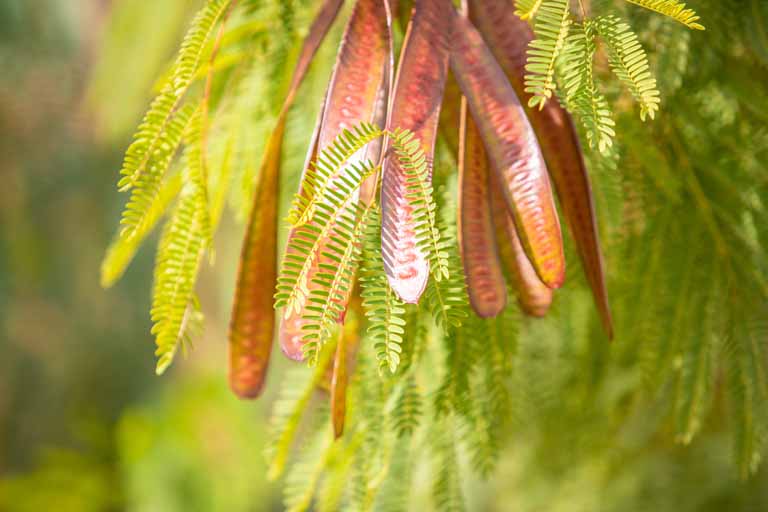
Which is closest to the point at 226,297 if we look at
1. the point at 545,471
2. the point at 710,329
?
the point at 545,471

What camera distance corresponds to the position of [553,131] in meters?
0.41

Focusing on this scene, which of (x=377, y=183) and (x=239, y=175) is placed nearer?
(x=377, y=183)

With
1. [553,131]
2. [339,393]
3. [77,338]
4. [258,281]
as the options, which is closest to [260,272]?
[258,281]

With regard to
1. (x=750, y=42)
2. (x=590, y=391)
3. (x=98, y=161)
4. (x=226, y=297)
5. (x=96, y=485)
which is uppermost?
(x=750, y=42)

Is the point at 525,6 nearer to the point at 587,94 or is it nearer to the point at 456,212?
the point at 587,94

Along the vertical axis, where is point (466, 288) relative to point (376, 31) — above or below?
below

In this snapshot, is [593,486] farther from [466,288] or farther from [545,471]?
[466,288]

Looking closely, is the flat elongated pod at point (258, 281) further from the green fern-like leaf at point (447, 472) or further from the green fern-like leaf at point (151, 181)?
the green fern-like leaf at point (447, 472)

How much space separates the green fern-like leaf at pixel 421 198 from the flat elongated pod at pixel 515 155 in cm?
5

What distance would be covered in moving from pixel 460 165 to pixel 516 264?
0.24 feet

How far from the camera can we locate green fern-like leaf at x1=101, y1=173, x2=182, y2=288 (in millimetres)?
488

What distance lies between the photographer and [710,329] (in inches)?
23.7

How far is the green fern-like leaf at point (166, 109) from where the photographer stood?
0.43 meters

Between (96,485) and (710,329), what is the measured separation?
2.72 meters
